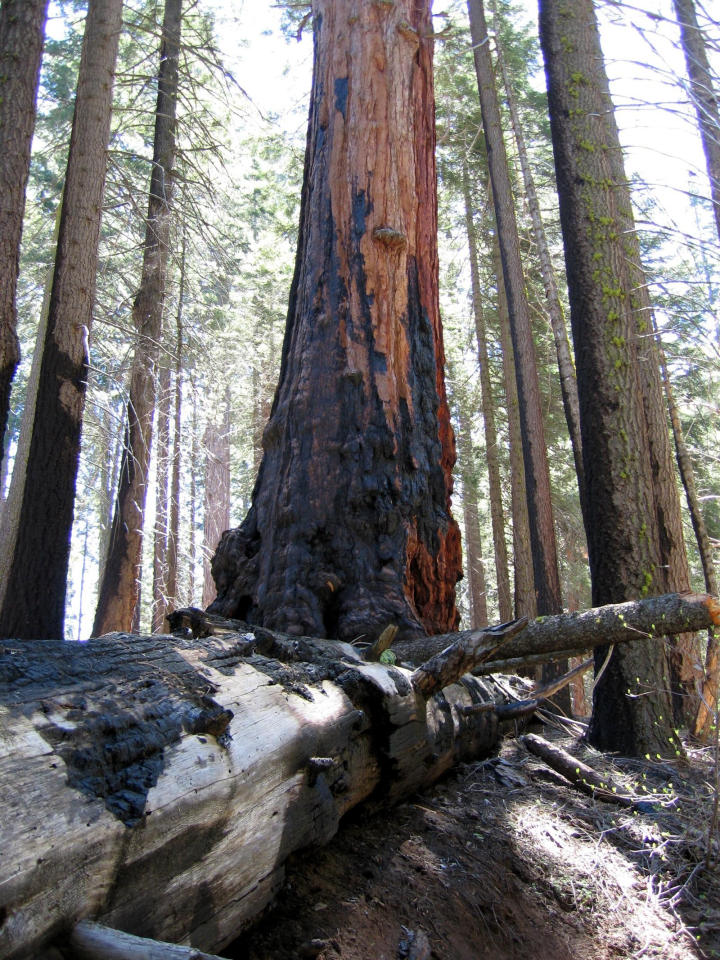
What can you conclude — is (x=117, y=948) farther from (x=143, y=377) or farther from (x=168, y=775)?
(x=143, y=377)

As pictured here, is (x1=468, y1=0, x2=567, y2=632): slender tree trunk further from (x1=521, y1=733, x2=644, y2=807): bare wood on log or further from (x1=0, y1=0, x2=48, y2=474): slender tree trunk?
(x1=0, y1=0, x2=48, y2=474): slender tree trunk

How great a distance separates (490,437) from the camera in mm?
14781

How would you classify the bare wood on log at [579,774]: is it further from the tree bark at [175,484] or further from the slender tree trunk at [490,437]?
the slender tree trunk at [490,437]

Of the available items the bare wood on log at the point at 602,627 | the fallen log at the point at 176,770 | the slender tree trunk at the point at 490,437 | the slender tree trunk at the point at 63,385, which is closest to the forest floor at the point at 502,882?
the fallen log at the point at 176,770

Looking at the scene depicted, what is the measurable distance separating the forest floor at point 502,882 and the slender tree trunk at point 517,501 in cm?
721

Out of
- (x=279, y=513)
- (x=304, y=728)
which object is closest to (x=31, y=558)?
(x=279, y=513)

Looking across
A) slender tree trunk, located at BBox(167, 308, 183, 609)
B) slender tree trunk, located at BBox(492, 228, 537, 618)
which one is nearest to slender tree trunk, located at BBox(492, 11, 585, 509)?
slender tree trunk, located at BBox(492, 228, 537, 618)

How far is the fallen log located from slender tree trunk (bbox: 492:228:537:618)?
829 cm

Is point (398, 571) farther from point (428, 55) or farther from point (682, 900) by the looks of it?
point (428, 55)

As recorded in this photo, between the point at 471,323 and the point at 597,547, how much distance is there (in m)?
13.0

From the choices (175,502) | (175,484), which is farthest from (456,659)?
(175,484)

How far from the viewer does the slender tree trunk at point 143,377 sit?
1016 cm

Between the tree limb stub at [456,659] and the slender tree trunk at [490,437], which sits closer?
the tree limb stub at [456,659]

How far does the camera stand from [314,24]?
21.7ft
